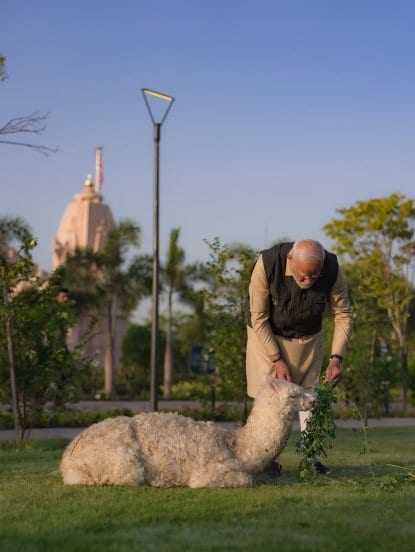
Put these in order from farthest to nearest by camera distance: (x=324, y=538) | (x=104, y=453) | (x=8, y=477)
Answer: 1. (x=8, y=477)
2. (x=104, y=453)
3. (x=324, y=538)

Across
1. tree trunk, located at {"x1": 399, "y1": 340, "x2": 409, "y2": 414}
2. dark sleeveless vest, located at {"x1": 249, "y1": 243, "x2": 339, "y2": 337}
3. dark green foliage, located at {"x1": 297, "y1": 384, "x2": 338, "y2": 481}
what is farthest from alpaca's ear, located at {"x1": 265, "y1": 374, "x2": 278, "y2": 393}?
tree trunk, located at {"x1": 399, "y1": 340, "x2": 409, "y2": 414}

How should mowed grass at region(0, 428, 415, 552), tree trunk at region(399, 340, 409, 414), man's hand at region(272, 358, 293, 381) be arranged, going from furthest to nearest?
tree trunk at region(399, 340, 409, 414) → man's hand at region(272, 358, 293, 381) → mowed grass at region(0, 428, 415, 552)

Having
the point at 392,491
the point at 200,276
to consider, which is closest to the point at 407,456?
the point at 392,491

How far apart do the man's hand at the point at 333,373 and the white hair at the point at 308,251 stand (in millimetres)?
1040

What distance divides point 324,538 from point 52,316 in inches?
335

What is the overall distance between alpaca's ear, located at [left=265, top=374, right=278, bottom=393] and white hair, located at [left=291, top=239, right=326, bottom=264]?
0.98 meters

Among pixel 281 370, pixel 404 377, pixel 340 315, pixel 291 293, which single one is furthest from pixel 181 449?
pixel 404 377

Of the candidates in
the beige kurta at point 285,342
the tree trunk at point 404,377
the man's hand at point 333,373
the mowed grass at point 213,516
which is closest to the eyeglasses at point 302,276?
the beige kurta at point 285,342

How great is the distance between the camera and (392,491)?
7145 mm

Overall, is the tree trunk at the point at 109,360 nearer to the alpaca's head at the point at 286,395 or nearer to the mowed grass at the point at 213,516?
the mowed grass at the point at 213,516

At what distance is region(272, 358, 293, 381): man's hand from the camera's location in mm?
7789

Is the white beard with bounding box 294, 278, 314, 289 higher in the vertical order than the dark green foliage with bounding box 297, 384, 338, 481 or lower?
higher

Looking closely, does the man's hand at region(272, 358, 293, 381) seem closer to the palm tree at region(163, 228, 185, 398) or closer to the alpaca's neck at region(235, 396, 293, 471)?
the alpaca's neck at region(235, 396, 293, 471)

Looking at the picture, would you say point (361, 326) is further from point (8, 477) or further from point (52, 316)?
point (8, 477)
